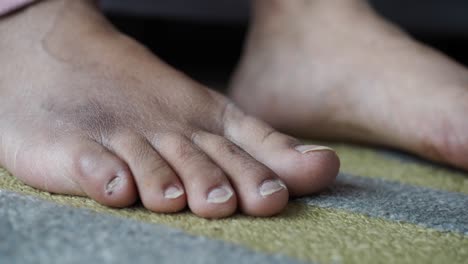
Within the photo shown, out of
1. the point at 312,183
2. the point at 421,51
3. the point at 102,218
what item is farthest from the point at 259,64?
the point at 102,218

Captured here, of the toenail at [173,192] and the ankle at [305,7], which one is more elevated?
the ankle at [305,7]

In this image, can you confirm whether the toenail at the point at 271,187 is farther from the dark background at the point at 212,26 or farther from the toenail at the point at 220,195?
the dark background at the point at 212,26

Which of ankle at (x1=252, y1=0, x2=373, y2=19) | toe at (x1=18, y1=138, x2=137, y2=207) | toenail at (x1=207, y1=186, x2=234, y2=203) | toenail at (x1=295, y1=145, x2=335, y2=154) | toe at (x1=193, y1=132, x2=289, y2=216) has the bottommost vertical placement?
toe at (x1=18, y1=138, x2=137, y2=207)

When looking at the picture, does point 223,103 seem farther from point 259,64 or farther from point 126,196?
point 259,64

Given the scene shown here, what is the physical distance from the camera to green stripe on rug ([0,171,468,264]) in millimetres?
416

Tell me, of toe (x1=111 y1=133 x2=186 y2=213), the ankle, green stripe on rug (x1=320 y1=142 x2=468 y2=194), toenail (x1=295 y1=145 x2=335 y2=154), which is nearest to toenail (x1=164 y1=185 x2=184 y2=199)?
toe (x1=111 y1=133 x2=186 y2=213)

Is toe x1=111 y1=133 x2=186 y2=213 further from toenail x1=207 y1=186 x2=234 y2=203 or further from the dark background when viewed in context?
the dark background

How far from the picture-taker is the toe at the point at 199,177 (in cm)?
48

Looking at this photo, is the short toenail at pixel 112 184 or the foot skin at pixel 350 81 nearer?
the short toenail at pixel 112 184

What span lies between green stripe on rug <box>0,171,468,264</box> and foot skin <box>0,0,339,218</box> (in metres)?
Answer: 0.01

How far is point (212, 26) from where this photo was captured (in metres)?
1.62

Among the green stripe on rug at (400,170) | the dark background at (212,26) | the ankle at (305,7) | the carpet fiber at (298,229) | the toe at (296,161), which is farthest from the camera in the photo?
the dark background at (212,26)

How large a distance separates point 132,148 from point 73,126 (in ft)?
0.21

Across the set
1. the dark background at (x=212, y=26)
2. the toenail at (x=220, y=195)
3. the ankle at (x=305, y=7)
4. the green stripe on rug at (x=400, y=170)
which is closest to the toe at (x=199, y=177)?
the toenail at (x=220, y=195)
